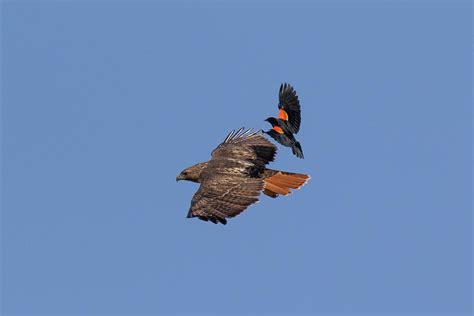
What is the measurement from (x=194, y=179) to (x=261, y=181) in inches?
91.0

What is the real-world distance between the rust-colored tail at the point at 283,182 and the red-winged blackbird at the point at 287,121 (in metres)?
0.58

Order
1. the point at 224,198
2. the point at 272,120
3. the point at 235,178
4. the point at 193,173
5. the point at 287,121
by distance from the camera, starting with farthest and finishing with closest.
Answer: the point at 287,121 → the point at 272,120 → the point at 193,173 → the point at 235,178 → the point at 224,198

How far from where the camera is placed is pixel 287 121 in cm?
2630

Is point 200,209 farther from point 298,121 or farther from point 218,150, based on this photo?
point 298,121

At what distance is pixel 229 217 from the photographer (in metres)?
20.7

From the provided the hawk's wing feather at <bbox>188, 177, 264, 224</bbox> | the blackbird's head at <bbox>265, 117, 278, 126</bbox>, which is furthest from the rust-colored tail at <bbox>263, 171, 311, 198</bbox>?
the blackbird's head at <bbox>265, 117, 278, 126</bbox>

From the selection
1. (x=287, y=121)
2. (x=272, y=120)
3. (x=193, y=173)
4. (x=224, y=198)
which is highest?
(x=287, y=121)

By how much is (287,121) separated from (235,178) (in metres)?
4.32

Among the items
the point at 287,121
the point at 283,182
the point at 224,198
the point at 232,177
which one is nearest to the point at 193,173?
the point at 232,177

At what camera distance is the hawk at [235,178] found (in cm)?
2102

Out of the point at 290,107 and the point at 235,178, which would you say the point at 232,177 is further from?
the point at 290,107

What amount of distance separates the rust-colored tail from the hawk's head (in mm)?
1586

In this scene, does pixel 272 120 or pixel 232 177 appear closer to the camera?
pixel 232 177

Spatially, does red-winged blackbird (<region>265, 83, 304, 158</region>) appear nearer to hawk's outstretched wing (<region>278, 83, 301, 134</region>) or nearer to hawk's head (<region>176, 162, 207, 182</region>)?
hawk's outstretched wing (<region>278, 83, 301, 134</region>)
